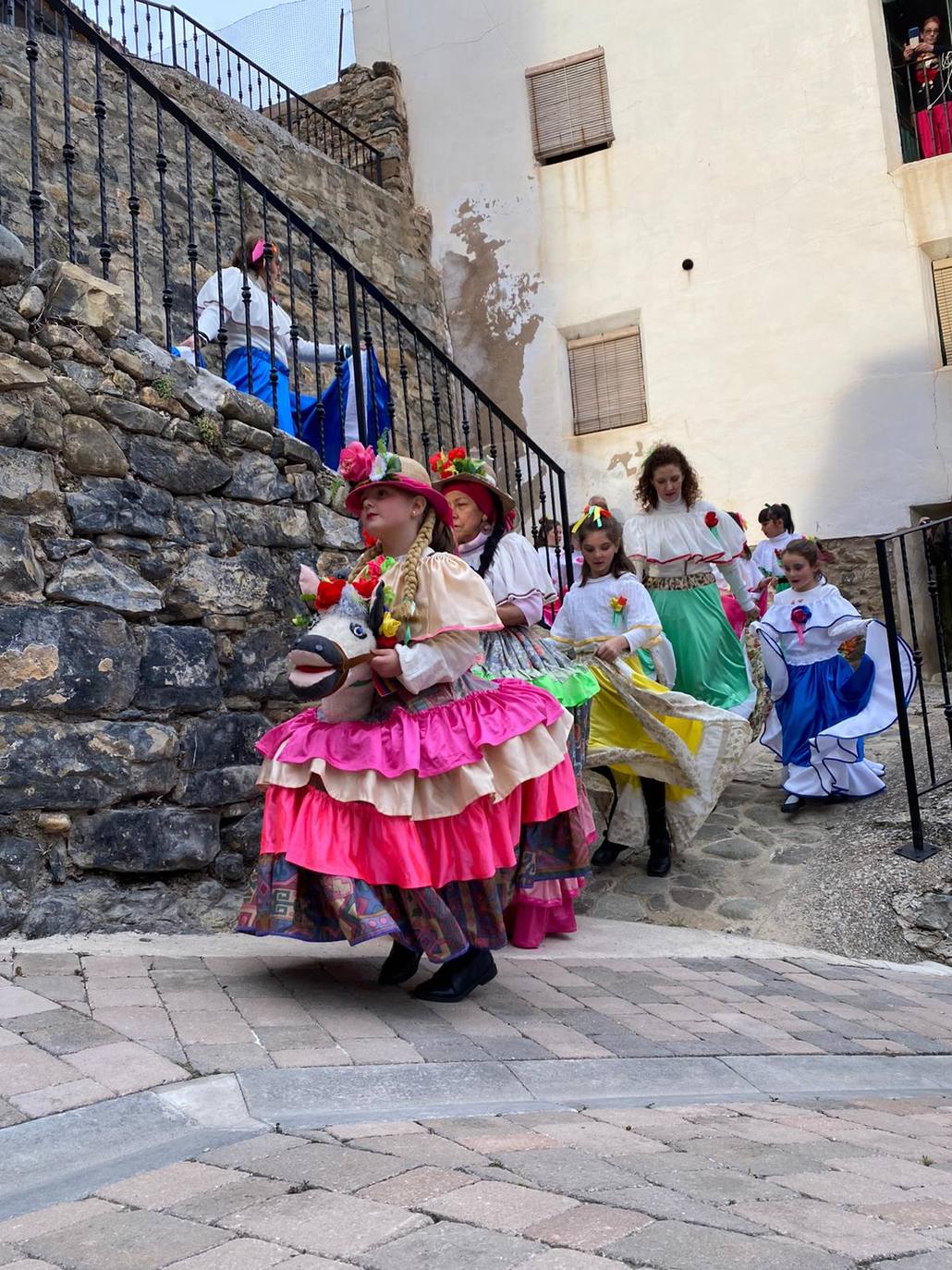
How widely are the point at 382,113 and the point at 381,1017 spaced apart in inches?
505

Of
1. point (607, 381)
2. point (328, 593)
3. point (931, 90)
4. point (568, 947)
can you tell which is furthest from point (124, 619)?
point (931, 90)

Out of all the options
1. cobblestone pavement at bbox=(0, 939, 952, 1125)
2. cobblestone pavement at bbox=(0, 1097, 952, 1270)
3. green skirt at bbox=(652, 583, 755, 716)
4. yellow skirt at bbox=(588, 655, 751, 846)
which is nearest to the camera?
cobblestone pavement at bbox=(0, 1097, 952, 1270)

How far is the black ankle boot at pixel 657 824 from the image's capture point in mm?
5324

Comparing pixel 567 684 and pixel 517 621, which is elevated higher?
pixel 517 621

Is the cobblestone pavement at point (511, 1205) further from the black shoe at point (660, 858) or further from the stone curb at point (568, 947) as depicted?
the black shoe at point (660, 858)

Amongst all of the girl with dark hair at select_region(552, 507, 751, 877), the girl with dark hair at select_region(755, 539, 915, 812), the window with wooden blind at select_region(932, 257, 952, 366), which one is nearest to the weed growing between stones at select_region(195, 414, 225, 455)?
the girl with dark hair at select_region(552, 507, 751, 877)

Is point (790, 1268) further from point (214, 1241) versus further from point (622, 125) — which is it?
point (622, 125)

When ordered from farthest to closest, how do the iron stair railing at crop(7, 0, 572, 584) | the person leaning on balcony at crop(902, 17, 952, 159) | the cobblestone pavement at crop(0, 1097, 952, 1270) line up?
the person leaning on balcony at crop(902, 17, 952, 159) < the iron stair railing at crop(7, 0, 572, 584) < the cobblestone pavement at crop(0, 1097, 952, 1270)

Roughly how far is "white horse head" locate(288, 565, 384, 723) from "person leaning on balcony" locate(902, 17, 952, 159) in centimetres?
1060

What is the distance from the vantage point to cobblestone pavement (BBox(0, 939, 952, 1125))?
244 cm

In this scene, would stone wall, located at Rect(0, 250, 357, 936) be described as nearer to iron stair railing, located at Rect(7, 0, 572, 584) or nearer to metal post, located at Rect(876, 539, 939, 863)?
iron stair railing, located at Rect(7, 0, 572, 584)

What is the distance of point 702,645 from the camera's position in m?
6.22

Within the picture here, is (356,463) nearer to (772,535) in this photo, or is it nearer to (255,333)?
(255,333)

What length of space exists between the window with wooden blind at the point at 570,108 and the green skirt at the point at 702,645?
317 inches
